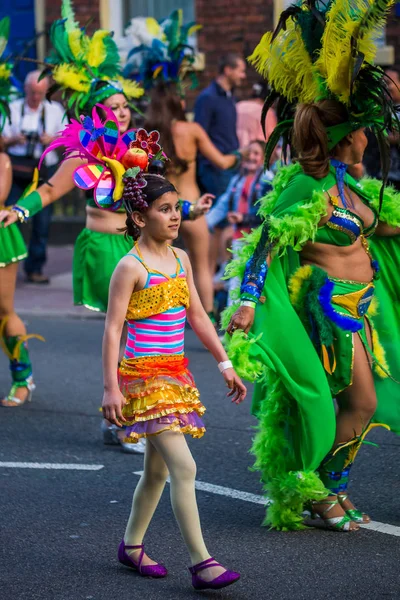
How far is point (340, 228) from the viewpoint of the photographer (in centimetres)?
488

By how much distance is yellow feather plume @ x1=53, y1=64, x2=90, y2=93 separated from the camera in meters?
6.57

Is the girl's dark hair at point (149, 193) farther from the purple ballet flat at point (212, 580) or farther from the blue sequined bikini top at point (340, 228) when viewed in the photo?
the purple ballet flat at point (212, 580)

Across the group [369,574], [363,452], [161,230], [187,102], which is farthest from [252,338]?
[187,102]

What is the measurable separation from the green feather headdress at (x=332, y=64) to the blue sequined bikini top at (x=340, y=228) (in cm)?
24

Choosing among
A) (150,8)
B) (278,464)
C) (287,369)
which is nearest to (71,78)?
(287,369)

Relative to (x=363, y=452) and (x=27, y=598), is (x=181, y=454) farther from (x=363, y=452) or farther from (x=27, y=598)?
(x=363, y=452)

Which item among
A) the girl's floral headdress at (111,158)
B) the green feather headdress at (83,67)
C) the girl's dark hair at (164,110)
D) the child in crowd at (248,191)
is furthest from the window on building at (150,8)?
the girl's floral headdress at (111,158)

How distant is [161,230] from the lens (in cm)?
438

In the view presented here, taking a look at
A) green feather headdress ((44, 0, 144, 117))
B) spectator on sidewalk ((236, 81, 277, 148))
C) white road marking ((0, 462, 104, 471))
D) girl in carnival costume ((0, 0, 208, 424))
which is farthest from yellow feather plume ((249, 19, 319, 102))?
spectator on sidewalk ((236, 81, 277, 148))

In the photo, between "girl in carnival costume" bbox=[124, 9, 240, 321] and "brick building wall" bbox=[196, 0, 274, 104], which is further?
"brick building wall" bbox=[196, 0, 274, 104]

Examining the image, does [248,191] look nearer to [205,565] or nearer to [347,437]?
[347,437]

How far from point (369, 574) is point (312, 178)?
1.62 metres

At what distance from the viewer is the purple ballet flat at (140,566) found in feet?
14.5

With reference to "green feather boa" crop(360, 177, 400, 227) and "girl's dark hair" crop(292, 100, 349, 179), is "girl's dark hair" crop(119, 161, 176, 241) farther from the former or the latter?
"green feather boa" crop(360, 177, 400, 227)
